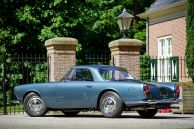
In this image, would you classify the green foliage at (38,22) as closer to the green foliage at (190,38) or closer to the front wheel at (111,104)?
the green foliage at (190,38)

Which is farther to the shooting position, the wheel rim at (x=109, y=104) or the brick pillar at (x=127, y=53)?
→ the brick pillar at (x=127, y=53)

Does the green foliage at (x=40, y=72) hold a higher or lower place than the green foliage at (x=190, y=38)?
lower

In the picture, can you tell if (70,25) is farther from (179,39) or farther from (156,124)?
(156,124)

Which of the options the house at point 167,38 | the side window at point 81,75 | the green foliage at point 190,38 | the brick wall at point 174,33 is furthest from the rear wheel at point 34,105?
the brick wall at point 174,33

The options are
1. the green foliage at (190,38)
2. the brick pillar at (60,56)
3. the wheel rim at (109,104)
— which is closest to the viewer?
the wheel rim at (109,104)

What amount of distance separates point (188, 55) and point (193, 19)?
1.47 m

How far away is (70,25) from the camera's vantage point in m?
29.1

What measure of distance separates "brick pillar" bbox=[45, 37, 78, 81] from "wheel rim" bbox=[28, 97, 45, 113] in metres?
2.58

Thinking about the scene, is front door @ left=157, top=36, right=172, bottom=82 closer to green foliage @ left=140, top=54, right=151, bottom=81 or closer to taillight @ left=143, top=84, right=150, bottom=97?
green foliage @ left=140, top=54, right=151, bottom=81

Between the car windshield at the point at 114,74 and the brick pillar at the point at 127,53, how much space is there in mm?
3150

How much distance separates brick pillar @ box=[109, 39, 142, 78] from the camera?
19125 millimetres

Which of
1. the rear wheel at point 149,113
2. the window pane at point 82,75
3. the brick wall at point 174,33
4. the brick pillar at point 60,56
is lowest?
the rear wheel at point 149,113

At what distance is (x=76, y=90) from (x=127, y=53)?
4160 millimetres

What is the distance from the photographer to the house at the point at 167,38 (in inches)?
1038
